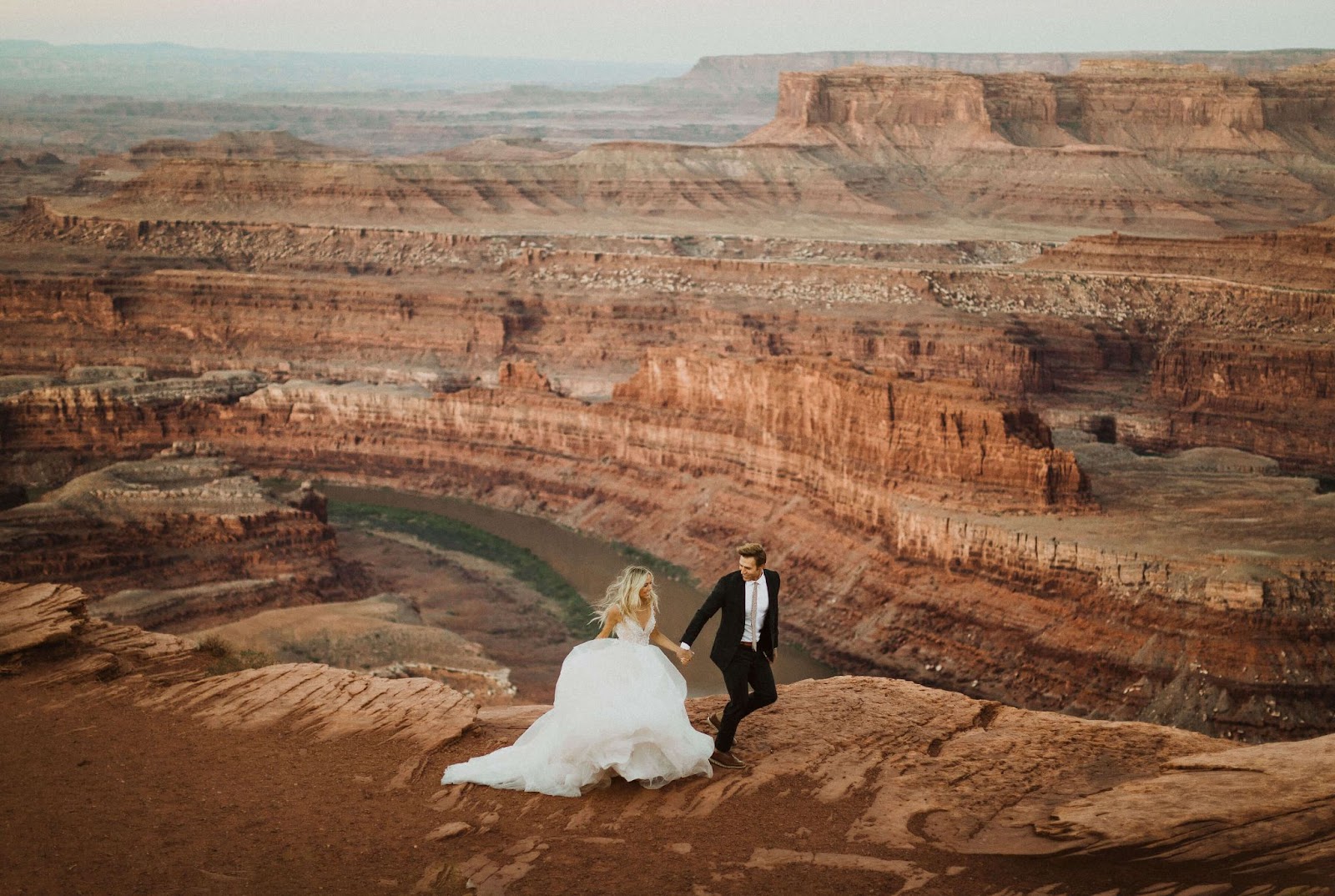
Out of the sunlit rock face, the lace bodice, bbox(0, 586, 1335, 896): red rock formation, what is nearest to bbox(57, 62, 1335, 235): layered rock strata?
the sunlit rock face

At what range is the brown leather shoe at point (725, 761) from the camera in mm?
17891

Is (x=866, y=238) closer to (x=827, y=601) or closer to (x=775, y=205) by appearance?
(x=775, y=205)

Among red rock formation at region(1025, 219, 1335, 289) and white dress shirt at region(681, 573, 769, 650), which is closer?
white dress shirt at region(681, 573, 769, 650)

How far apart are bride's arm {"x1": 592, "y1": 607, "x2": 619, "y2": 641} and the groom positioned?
2.54 feet

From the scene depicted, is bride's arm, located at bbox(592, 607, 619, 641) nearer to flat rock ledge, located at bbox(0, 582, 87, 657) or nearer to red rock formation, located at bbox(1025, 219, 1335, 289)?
flat rock ledge, located at bbox(0, 582, 87, 657)

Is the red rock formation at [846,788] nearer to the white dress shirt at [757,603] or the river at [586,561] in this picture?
the white dress shirt at [757,603]

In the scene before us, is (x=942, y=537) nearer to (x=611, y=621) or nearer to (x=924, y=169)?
(x=611, y=621)

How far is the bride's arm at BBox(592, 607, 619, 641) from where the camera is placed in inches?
678

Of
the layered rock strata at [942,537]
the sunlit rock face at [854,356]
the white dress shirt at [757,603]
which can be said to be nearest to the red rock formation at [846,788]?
the white dress shirt at [757,603]

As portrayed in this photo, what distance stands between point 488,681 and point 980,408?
16.5m

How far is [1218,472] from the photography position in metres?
53.5

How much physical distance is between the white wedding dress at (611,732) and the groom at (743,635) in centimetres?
45

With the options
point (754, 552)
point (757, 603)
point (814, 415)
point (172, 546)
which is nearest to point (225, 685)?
point (757, 603)

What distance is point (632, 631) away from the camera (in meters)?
17.3
